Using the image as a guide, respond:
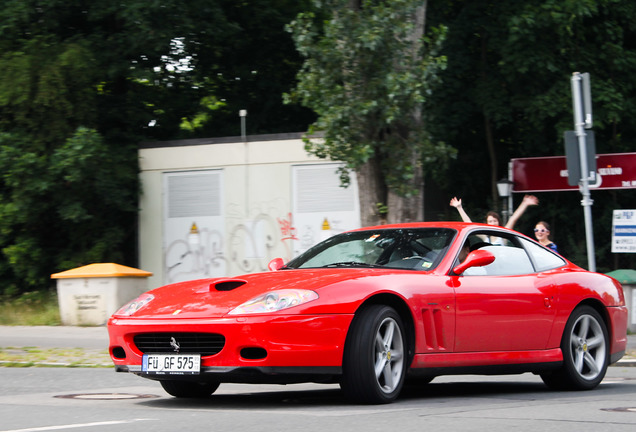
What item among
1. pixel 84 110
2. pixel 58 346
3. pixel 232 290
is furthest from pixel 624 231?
pixel 84 110

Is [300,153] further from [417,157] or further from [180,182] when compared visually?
[417,157]

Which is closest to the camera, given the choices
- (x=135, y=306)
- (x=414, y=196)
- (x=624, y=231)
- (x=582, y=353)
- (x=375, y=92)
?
(x=135, y=306)

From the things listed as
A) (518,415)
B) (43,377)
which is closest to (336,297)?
(518,415)

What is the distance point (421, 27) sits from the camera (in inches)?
795

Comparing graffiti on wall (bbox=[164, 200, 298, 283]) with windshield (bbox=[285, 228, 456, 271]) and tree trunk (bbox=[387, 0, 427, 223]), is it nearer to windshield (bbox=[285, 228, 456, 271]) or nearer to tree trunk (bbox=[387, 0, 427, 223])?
tree trunk (bbox=[387, 0, 427, 223])

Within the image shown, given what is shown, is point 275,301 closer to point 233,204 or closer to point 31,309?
point 31,309

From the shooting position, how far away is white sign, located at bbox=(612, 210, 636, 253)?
16516 millimetres

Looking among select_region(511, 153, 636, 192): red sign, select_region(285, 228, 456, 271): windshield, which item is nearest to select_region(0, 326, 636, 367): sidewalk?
select_region(285, 228, 456, 271): windshield

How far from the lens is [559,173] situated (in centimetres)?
2619

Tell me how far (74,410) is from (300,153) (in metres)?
17.4

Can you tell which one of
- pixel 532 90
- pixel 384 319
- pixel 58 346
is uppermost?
pixel 532 90

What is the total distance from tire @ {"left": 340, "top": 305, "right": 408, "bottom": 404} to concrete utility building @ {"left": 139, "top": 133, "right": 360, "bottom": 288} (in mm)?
16042

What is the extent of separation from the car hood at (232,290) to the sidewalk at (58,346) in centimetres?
462

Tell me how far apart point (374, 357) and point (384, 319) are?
0.97ft
